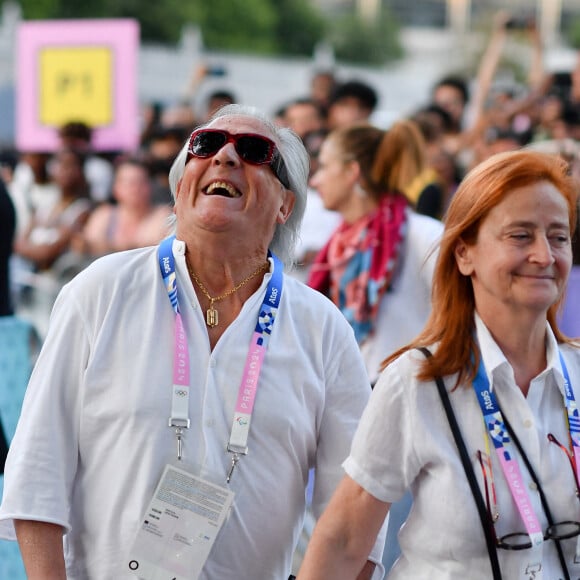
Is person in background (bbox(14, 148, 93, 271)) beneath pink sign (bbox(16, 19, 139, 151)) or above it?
beneath

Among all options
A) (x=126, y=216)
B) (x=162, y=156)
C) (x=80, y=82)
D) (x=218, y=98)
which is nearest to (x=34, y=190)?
(x=80, y=82)

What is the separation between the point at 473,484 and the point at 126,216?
26.4 feet

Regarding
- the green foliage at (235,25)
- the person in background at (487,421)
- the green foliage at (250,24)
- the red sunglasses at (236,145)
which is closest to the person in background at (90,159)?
the red sunglasses at (236,145)

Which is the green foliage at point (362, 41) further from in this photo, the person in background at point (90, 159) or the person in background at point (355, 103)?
the person in background at point (355, 103)

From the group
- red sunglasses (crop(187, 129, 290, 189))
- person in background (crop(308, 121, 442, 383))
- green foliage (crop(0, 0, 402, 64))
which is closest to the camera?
red sunglasses (crop(187, 129, 290, 189))

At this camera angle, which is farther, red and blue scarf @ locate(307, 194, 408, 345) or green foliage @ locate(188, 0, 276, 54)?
green foliage @ locate(188, 0, 276, 54)

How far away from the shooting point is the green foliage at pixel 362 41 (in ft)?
308

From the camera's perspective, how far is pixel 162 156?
11.3 m

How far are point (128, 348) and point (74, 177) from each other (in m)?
8.27

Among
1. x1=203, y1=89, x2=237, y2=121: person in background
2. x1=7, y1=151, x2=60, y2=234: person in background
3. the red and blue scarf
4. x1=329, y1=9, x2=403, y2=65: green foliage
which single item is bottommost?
x1=329, y1=9, x2=403, y2=65: green foliage

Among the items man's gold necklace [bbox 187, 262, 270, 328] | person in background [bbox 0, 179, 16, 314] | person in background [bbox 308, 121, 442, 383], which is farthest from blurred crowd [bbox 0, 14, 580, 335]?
man's gold necklace [bbox 187, 262, 270, 328]

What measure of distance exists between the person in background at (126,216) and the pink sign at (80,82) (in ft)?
5.73

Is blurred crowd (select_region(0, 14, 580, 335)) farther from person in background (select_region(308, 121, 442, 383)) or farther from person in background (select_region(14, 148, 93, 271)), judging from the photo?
person in background (select_region(308, 121, 442, 383))

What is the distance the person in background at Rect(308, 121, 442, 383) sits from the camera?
5.17m
